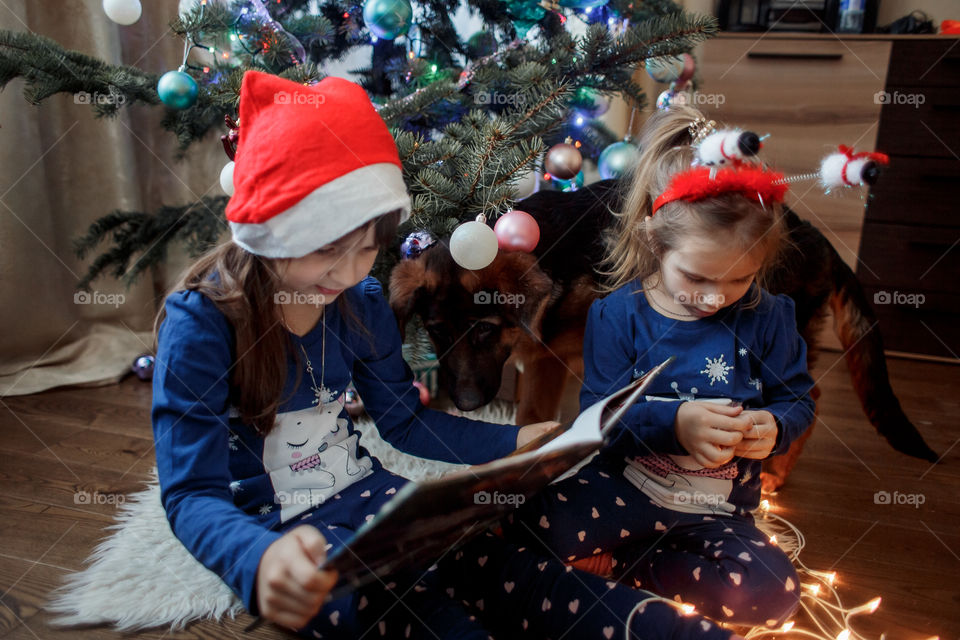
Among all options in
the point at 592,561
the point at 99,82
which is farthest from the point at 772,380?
the point at 99,82

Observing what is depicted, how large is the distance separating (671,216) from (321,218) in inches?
22.5

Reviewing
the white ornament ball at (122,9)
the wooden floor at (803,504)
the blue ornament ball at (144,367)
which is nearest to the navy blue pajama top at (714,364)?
the wooden floor at (803,504)

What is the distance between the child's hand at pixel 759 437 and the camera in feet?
3.23

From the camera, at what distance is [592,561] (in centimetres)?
112

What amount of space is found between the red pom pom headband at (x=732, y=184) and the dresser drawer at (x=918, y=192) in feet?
5.55

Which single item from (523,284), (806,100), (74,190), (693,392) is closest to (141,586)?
(523,284)

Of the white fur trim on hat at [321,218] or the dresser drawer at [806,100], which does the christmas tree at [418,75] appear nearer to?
the white fur trim on hat at [321,218]

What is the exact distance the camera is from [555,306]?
1.50 metres

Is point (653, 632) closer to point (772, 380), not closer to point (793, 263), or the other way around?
point (772, 380)

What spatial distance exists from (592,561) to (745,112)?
2.03 m

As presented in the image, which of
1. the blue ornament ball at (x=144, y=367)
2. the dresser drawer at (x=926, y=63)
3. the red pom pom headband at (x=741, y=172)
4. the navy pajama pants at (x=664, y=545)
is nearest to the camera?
the red pom pom headband at (x=741, y=172)

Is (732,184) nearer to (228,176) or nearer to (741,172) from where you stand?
(741,172)

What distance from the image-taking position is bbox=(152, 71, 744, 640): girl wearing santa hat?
2.58ft

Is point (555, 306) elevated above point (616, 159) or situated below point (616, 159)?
below
